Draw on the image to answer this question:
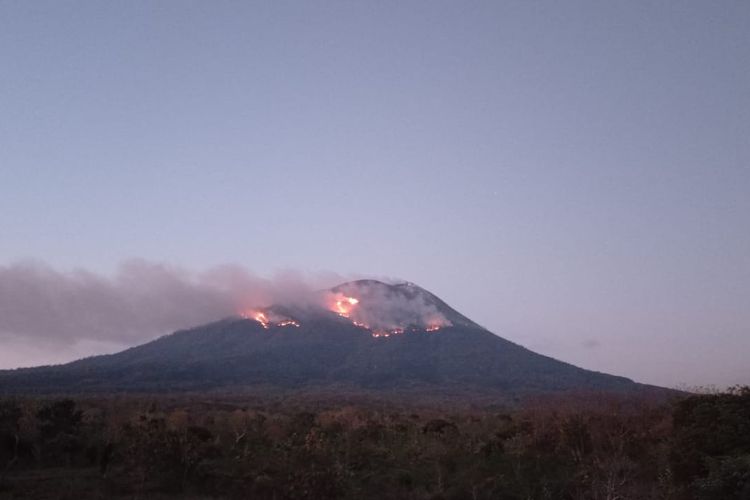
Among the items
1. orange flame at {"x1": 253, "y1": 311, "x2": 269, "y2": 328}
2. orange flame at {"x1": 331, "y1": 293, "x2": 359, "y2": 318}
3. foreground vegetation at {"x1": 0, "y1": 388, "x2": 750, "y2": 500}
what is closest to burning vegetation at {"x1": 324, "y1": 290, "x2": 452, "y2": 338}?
orange flame at {"x1": 331, "y1": 293, "x2": 359, "y2": 318}

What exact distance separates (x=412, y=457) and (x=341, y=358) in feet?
269

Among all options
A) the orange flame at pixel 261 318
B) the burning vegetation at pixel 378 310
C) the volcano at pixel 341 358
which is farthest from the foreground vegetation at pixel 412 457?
the orange flame at pixel 261 318

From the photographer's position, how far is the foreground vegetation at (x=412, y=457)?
11.7 meters

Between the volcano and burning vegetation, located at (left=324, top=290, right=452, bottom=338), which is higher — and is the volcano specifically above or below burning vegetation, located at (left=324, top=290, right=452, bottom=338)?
below

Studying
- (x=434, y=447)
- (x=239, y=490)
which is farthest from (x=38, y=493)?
(x=434, y=447)

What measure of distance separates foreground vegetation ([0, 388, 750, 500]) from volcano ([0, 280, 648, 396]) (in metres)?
39.7

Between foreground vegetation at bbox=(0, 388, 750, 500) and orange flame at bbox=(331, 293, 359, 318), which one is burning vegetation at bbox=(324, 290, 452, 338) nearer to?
orange flame at bbox=(331, 293, 359, 318)

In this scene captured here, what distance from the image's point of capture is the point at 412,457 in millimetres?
16844

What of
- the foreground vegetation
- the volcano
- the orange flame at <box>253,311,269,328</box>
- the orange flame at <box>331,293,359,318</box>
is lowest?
the foreground vegetation

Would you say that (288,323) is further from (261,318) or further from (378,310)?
(378,310)

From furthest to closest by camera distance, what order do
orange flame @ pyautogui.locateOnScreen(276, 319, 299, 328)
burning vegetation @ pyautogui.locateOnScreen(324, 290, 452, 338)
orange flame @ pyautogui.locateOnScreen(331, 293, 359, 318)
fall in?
1. orange flame @ pyautogui.locateOnScreen(331, 293, 359, 318)
2. orange flame @ pyautogui.locateOnScreen(276, 319, 299, 328)
3. burning vegetation @ pyautogui.locateOnScreen(324, 290, 452, 338)

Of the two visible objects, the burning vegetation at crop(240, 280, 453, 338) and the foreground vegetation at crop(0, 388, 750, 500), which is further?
the burning vegetation at crop(240, 280, 453, 338)

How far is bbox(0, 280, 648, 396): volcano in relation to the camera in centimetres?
7262

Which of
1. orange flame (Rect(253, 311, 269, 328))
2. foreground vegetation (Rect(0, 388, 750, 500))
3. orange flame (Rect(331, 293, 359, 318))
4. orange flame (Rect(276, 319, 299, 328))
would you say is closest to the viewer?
foreground vegetation (Rect(0, 388, 750, 500))
